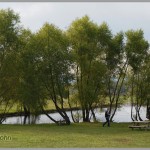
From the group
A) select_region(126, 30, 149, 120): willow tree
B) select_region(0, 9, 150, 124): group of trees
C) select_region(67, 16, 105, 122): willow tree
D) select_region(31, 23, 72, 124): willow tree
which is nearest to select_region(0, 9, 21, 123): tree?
select_region(0, 9, 150, 124): group of trees

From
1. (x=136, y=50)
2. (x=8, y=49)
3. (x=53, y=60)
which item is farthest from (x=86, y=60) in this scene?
(x=8, y=49)

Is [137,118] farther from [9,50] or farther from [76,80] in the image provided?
[9,50]

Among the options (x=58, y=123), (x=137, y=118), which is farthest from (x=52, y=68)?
(x=137, y=118)

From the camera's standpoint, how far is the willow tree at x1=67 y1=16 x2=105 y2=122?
48906 millimetres

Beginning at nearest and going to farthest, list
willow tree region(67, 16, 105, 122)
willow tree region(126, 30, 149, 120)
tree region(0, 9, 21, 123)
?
tree region(0, 9, 21, 123), willow tree region(67, 16, 105, 122), willow tree region(126, 30, 149, 120)

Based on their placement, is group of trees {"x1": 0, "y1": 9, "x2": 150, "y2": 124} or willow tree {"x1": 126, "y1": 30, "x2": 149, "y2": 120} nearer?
group of trees {"x1": 0, "y1": 9, "x2": 150, "y2": 124}

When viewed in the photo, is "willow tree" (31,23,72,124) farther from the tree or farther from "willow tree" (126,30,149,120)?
"willow tree" (126,30,149,120)

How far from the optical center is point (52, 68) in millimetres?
44312

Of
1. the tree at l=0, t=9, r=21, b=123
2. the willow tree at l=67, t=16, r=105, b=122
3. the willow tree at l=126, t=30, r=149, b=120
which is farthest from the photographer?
the willow tree at l=126, t=30, r=149, b=120

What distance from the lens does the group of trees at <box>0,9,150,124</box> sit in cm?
4403

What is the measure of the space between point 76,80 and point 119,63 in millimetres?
7386

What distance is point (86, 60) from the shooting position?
4944 cm

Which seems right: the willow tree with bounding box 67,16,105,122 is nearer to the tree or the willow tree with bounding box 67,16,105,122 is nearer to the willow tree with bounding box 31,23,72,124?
the willow tree with bounding box 31,23,72,124

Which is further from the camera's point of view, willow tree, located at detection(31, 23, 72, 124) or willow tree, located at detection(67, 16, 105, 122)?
willow tree, located at detection(67, 16, 105, 122)
